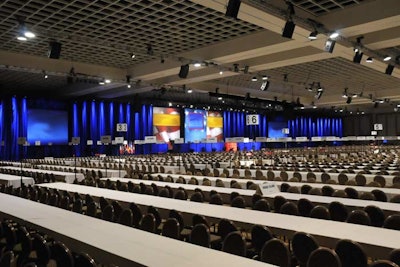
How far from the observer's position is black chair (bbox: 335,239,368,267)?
12.0 feet

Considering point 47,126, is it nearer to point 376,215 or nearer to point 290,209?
point 290,209

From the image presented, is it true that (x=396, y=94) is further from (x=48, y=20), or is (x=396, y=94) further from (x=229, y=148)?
(x=48, y=20)

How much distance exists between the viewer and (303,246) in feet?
13.6

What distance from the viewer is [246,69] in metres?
15.9

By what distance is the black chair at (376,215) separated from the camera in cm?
576

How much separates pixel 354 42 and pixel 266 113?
106 ft

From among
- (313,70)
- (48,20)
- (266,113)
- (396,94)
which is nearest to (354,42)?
(313,70)

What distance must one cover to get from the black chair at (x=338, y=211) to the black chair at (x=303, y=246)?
2283 millimetres

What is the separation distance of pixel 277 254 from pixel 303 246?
→ 401 millimetres

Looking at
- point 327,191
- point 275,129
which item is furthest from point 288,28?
point 275,129

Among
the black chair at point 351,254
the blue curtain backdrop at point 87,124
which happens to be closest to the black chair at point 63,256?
the black chair at point 351,254

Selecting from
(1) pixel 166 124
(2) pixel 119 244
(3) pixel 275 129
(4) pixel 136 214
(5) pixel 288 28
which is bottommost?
(4) pixel 136 214

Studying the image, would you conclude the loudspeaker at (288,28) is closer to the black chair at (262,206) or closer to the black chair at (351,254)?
the black chair at (262,206)

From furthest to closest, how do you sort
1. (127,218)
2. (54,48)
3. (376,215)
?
(54,48) → (127,218) → (376,215)
